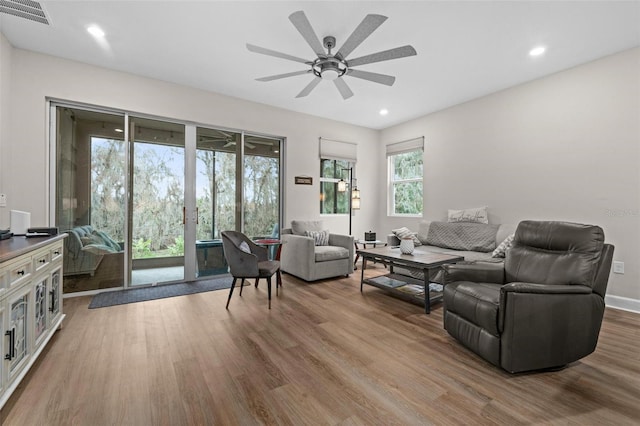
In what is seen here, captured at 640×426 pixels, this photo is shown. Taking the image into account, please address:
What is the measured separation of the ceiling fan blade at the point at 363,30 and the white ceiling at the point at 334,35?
1.24ft

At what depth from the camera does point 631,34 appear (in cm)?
275

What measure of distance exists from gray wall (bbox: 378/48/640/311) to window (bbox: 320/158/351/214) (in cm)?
185

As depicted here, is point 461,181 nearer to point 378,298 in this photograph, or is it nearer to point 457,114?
point 457,114

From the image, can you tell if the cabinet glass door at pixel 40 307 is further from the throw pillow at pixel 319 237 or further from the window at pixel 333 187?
the window at pixel 333 187

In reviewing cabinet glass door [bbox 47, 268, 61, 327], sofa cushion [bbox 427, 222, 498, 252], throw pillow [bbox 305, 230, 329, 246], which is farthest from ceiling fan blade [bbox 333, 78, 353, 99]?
cabinet glass door [bbox 47, 268, 61, 327]

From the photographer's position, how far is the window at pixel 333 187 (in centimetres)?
546

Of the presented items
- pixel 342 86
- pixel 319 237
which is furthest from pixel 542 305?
pixel 319 237

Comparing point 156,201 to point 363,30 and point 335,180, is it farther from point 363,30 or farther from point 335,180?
point 363,30

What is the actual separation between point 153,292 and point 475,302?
3691mm

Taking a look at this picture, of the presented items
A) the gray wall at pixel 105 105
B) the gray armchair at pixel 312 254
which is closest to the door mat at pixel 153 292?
the gray armchair at pixel 312 254

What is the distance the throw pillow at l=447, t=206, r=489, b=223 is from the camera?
4.21 m

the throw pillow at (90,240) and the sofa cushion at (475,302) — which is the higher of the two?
the throw pillow at (90,240)

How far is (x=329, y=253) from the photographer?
4.17 m

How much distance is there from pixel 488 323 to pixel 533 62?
10.6ft
